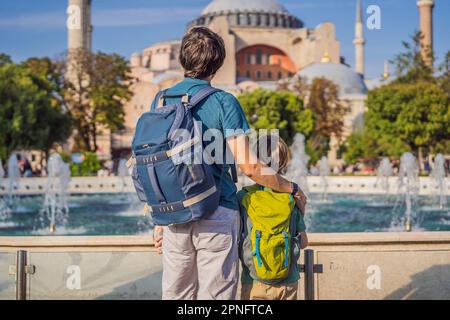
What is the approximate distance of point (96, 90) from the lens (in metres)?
35.8

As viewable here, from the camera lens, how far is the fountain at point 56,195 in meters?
15.4

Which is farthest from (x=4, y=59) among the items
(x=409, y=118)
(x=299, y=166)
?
(x=409, y=118)

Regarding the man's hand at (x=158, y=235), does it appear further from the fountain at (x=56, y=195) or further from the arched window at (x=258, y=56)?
the arched window at (x=258, y=56)

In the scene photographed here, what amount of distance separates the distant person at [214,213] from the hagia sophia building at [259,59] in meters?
45.0

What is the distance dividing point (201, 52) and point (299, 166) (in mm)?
21896

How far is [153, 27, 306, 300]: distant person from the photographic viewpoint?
2.81 meters

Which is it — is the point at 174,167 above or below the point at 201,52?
below

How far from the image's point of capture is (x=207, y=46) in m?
2.88

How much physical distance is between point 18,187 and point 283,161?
2092 centimetres

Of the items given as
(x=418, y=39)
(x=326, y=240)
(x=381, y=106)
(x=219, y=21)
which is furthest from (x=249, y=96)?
(x=326, y=240)

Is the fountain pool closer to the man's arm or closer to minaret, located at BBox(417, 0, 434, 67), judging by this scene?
the man's arm

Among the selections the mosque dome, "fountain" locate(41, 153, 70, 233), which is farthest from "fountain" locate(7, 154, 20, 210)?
the mosque dome

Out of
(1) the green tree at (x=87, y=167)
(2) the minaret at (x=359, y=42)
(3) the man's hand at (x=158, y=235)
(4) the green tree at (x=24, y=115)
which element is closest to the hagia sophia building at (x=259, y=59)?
(2) the minaret at (x=359, y=42)

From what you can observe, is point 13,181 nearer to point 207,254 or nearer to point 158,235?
point 158,235
